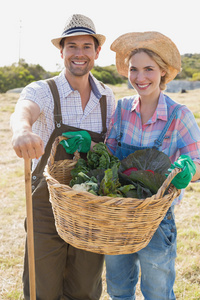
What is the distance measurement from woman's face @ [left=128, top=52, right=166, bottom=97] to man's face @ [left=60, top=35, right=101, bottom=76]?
422 mm

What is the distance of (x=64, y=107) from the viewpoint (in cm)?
238

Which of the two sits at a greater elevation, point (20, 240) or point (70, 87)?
point (70, 87)

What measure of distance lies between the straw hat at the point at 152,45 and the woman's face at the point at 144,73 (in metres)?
0.07

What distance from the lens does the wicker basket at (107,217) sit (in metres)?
1.54

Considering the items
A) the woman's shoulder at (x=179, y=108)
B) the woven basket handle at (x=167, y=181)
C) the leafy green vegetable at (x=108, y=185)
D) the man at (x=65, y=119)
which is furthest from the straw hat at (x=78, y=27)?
the woven basket handle at (x=167, y=181)

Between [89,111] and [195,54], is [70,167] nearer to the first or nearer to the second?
[89,111]

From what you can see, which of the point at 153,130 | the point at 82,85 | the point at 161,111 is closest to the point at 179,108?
the point at 161,111

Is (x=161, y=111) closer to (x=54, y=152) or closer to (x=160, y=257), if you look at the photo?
(x=54, y=152)

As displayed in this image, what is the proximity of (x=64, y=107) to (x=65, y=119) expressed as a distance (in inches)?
3.6

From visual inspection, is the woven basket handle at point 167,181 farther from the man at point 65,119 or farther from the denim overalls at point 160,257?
the man at point 65,119

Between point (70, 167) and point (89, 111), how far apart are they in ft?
1.64

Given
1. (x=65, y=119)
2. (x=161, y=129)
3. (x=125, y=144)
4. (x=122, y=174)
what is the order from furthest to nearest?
(x=65, y=119)
(x=125, y=144)
(x=161, y=129)
(x=122, y=174)

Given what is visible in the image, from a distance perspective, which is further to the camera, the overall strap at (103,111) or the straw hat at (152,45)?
the overall strap at (103,111)

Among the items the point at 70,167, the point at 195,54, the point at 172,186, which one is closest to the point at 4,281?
the point at 70,167
